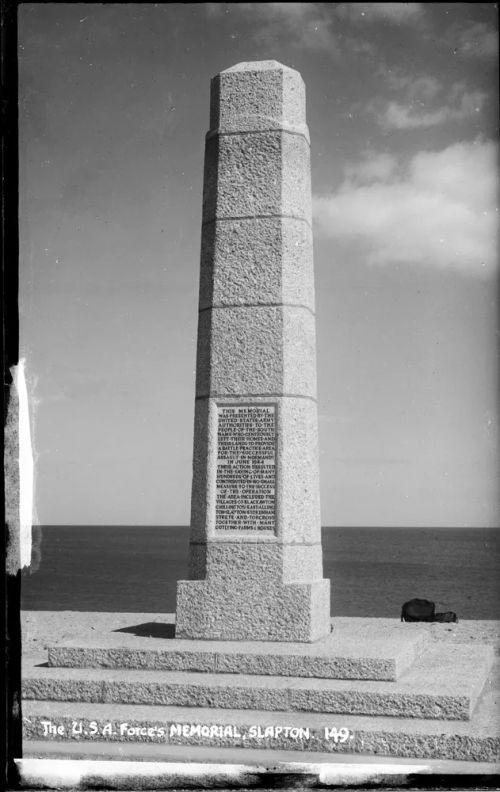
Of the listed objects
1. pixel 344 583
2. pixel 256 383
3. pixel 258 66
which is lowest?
pixel 344 583

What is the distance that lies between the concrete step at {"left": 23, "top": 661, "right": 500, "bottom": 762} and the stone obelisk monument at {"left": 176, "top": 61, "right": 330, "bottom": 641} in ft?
4.98

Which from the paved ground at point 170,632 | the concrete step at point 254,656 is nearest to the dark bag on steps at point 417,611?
the paved ground at point 170,632

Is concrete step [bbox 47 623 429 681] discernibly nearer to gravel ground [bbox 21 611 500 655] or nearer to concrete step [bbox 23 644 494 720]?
concrete step [bbox 23 644 494 720]

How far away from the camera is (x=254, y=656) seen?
7977 millimetres

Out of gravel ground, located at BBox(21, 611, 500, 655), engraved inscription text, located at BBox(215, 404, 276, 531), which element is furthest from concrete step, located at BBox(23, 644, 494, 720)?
gravel ground, located at BBox(21, 611, 500, 655)

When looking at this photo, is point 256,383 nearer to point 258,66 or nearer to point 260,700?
point 260,700

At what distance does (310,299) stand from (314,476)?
162 cm

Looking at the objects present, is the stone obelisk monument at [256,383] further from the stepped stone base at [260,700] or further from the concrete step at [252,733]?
the concrete step at [252,733]

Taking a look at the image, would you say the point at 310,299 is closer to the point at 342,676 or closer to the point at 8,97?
the point at 342,676

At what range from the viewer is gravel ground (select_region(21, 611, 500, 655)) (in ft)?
37.8

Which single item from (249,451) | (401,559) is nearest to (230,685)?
(249,451)

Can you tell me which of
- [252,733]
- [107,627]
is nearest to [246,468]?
[252,733]

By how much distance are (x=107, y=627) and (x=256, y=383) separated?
4.75 metres

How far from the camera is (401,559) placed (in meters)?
89.4
